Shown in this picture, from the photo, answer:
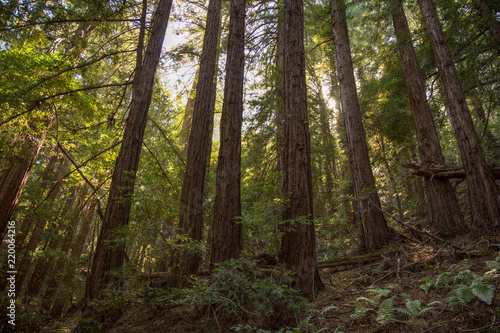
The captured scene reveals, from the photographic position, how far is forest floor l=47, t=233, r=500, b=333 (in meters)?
2.35

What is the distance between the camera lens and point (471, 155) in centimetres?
560

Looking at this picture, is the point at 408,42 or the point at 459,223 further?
the point at 408,42

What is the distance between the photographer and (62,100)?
6801 mm

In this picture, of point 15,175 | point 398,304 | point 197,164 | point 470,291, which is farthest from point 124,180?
point 470,291

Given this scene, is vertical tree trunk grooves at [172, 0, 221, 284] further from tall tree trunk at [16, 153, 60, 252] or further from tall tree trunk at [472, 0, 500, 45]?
tall tree trunk at [472, 0, 500, 45]

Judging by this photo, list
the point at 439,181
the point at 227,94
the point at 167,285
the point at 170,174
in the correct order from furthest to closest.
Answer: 1. the point at 170,174
2. the point at 439,181
3. the point at 227,94
4. the point at 167,285

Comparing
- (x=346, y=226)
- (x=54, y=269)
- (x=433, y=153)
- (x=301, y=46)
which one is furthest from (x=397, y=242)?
(x=54, y=269)

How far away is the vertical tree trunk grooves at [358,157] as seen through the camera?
689 centimetres

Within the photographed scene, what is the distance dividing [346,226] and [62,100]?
8.95 meters

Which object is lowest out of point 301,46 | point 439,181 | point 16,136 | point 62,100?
point 439,181

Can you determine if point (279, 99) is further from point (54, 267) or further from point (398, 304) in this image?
point (54, 267)

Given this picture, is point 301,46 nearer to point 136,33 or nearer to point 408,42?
point 408,42

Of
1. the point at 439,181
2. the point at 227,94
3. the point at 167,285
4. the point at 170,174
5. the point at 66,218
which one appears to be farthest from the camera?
the point at 66,218

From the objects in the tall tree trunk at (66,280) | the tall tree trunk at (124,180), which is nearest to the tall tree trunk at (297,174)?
the tall tree trunk at (124,180)
